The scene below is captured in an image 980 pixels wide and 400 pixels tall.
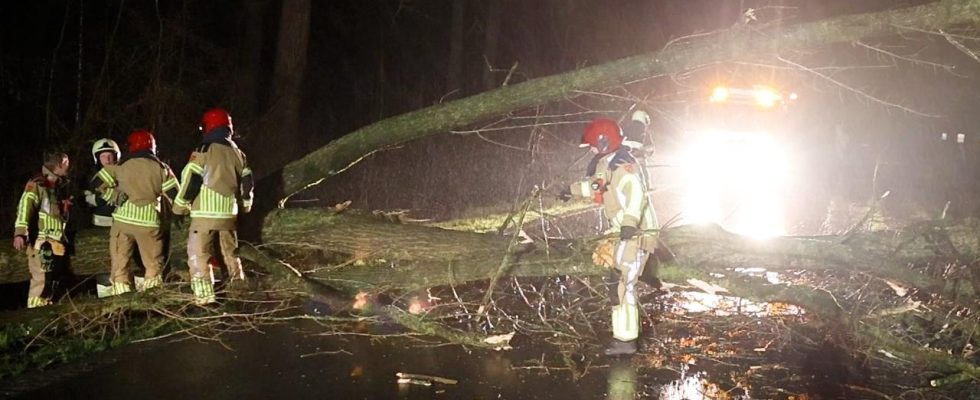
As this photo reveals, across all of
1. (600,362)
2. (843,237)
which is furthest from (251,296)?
(843,237)

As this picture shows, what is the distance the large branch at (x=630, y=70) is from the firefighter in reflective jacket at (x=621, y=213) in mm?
942

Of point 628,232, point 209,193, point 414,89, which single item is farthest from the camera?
point 414,89

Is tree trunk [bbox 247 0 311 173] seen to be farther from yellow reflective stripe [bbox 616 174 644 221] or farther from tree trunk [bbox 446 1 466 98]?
tree trunk [bbox 446 1 466 98]

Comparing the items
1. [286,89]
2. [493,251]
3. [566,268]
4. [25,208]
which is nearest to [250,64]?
[286,89]

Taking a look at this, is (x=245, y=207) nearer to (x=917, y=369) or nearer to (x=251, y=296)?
(x=251, y=296)

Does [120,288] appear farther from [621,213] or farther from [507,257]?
[621,213]

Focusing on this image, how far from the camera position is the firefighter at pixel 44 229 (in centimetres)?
622

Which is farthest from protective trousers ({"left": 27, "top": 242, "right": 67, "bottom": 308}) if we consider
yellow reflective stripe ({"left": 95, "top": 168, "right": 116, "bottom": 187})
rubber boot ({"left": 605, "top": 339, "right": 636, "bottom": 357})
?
rubber boot ({"left": 605, "top": 339, "right": 636, "bottom": 357})

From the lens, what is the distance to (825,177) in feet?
51.6

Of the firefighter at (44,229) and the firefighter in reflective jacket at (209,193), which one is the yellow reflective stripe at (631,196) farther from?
the firefighter at (44,229)

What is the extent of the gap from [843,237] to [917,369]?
1.18 m

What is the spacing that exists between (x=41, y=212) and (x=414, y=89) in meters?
14.5

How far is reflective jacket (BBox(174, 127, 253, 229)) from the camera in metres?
6.18

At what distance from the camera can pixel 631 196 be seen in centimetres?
549
